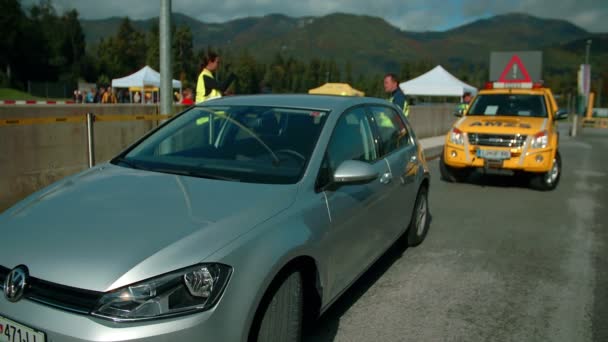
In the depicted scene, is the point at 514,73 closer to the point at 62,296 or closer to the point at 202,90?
the point at 202,90

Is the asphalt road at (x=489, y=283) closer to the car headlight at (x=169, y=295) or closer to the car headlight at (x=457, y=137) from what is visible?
the car headlight at (x=169, y=295)

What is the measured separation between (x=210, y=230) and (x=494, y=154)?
7.41m

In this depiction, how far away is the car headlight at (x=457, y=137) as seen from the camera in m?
9.29

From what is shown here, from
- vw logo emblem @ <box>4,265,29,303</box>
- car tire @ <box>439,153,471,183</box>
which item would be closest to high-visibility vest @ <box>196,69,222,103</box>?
car tire @ <box>439,153,471,183</box>

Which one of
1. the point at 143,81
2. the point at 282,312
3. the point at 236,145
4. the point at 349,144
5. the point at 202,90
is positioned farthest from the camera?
the point at 143,81

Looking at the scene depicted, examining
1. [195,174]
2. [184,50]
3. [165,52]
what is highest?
[184,50]

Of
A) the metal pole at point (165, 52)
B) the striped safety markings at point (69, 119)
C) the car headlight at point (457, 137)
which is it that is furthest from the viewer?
the car headlight at point (457, 137)

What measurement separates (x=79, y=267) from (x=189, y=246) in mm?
437

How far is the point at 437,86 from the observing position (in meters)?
34.5

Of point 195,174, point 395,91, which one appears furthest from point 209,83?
point 195,174

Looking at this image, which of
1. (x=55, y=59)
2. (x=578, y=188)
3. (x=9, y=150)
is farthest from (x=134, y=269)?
(x=55, y=59)

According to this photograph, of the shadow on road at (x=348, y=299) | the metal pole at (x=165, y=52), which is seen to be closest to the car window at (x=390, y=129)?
the shadow on road at (x=348, y=299)

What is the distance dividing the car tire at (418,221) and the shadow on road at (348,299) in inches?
3.2

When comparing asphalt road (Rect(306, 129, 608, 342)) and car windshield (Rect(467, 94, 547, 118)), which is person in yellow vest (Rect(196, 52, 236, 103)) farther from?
car windshield (Rect(467, 94, 547, 118))
